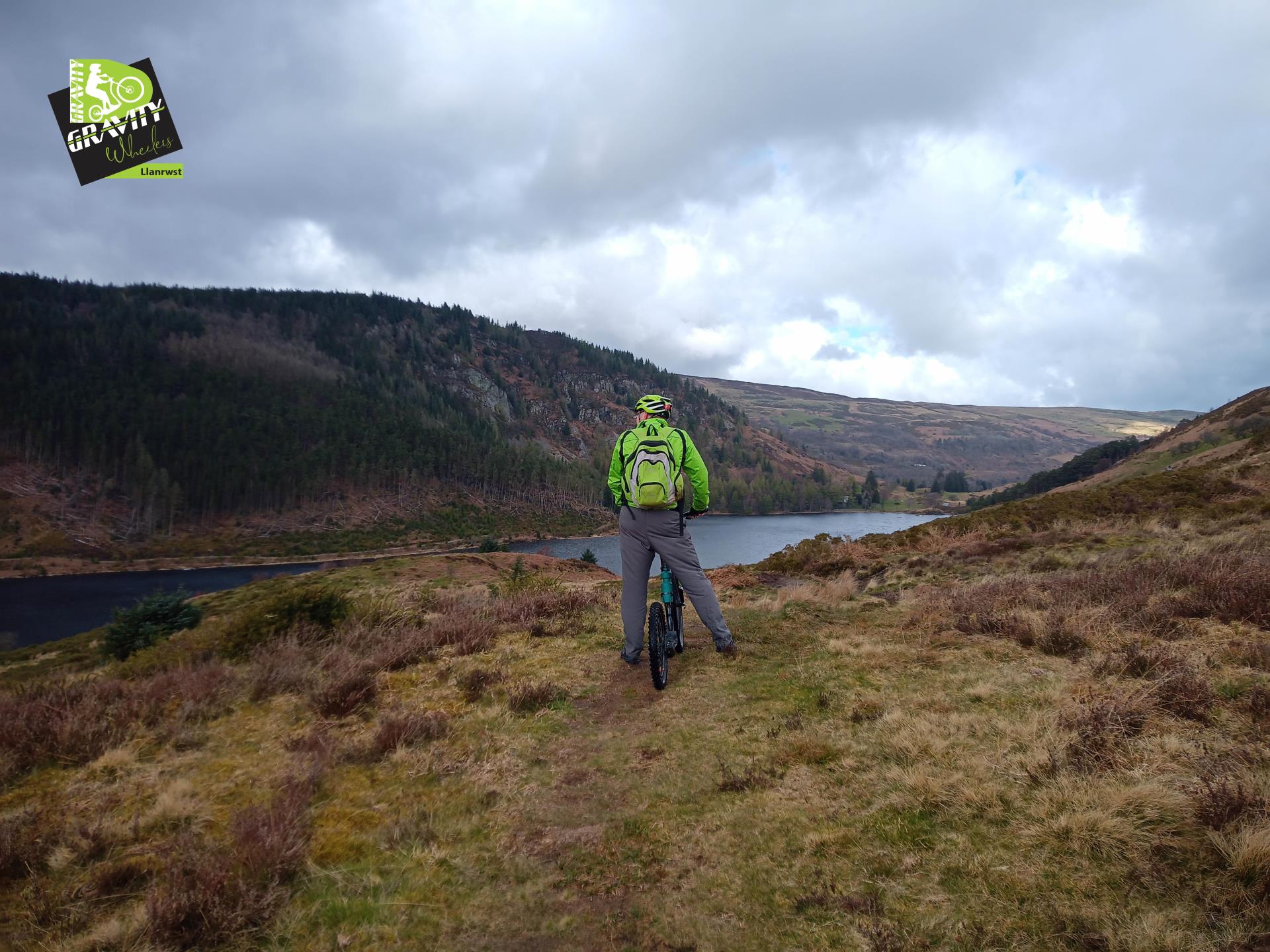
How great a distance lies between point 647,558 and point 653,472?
1042 millimetres

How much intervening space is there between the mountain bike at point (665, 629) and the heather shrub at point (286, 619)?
15.9ft

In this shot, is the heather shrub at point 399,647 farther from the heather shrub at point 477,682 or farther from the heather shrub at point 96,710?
the heather shrub at point 96,710

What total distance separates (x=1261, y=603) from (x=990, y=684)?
3.07 meters

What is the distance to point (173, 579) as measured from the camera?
7194cm

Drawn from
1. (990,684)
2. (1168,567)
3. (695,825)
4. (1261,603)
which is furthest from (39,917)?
(1168,567)

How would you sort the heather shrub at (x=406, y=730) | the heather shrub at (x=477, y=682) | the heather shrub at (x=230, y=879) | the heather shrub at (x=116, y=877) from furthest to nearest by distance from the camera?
1. the heather shrub at (x=477, y=682)
2. the heather shrub at (x=406, y=730)
3. the heather shrub at (x=116, y=877)
4. the heather shrub at (x=230, y=879)

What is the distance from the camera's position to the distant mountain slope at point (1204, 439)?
36969 millimetres

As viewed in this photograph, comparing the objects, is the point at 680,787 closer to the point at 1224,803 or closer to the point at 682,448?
the point at 1224,803

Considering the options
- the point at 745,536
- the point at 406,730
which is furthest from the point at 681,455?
the point at 745,536

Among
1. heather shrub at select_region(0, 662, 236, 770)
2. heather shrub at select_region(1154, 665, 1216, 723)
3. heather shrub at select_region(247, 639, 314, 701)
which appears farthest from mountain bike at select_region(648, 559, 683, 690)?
heather shrub at select_region(0, 662, 236, 770)

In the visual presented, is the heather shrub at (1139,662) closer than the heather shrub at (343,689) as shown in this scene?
Yes

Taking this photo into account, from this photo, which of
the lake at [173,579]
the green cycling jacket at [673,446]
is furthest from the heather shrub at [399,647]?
the lake at [173,579]

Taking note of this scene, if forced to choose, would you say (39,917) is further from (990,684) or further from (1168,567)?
(1168,567)

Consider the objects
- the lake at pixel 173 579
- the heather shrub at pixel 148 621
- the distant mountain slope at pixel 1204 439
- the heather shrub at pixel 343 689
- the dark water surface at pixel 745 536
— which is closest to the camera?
the heather shrub at pixel 343 689
